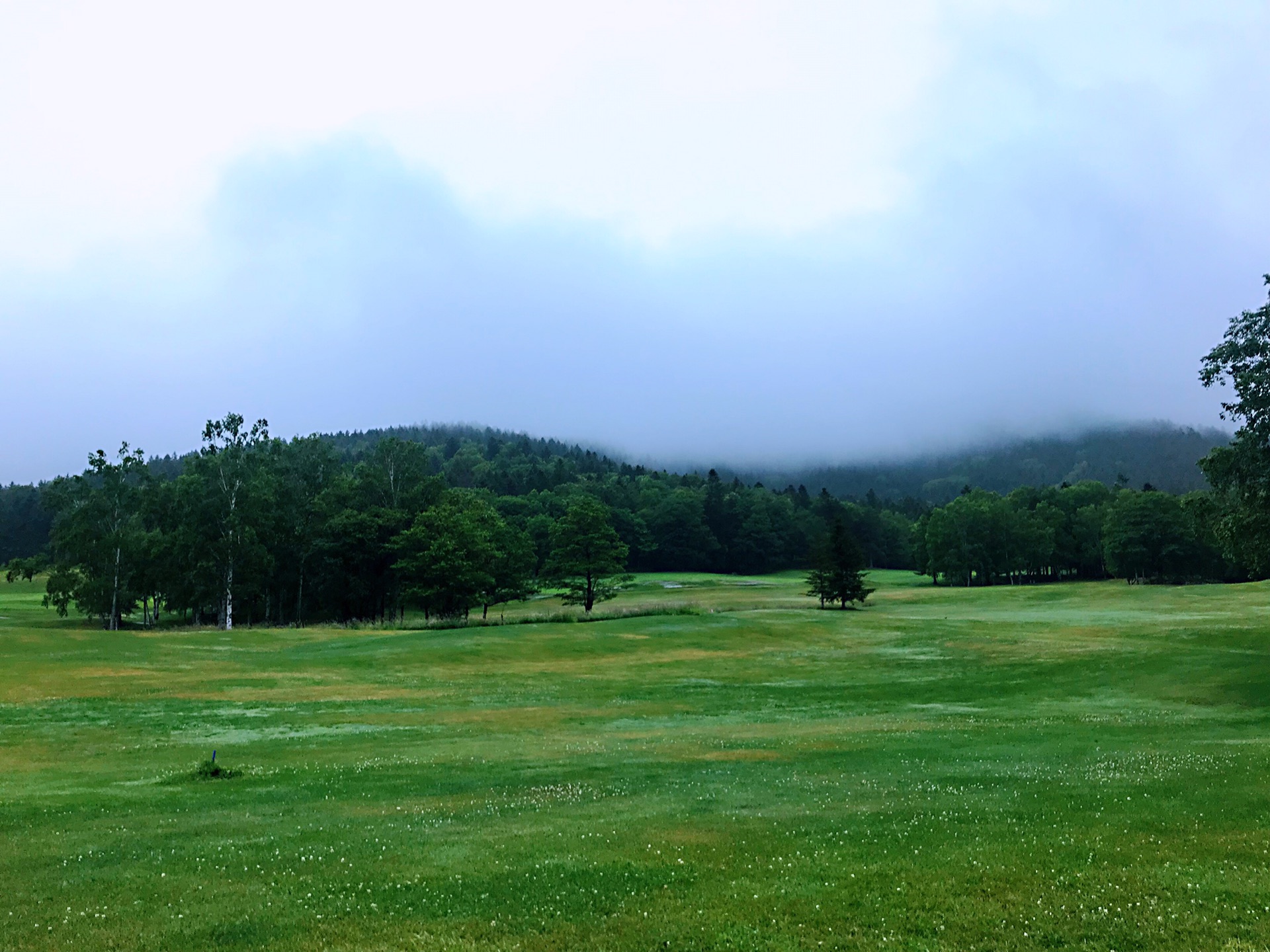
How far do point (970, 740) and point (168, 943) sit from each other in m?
20.3

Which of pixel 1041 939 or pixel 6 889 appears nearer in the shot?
pixel 1041 939

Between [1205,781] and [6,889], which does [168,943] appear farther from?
[1205,781]

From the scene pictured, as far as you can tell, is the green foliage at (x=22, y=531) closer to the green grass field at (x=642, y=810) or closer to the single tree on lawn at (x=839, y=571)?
the single tree on lawn at (x=839, y=571)

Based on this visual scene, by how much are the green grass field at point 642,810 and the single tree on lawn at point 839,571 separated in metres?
54.0

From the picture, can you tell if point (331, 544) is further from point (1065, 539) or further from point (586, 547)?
point (1065, 539)

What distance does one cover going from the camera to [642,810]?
14828mm

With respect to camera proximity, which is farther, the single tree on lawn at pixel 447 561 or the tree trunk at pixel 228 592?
the single tree on lawn at pixel 447 561

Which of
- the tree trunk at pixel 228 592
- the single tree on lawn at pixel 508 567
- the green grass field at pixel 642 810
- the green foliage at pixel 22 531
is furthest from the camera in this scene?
the green foliage at pixel 22 531

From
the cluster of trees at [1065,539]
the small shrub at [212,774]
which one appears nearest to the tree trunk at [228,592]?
the small shrub at [212,774]

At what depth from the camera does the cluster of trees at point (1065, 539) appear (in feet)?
419

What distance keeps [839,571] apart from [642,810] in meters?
85.4

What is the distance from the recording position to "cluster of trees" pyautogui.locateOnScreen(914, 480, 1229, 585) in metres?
128

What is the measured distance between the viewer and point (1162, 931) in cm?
870

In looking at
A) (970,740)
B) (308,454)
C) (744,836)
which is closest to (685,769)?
(744,836)
